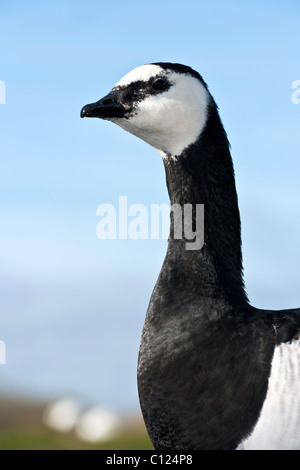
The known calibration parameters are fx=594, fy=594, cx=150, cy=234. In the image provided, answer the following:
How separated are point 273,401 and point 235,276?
1424 mm

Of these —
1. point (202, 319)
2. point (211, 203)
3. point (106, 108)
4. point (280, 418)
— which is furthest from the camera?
point (106, 108)

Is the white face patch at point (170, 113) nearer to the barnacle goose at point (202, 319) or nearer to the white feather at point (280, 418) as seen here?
the barnacle goose at point (202, 319)

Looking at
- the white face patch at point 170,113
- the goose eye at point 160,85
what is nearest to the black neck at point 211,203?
the white face patch at point 170,113

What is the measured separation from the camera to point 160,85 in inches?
261

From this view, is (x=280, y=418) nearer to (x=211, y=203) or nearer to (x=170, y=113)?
(x=211, y=203)

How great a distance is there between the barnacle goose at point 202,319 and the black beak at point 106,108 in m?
0.01

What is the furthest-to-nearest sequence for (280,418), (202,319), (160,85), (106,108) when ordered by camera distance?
(106,108) < (160,85) < (202,319) < (280,418)

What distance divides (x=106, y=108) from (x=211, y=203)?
1636mm

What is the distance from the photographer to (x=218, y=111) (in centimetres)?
669

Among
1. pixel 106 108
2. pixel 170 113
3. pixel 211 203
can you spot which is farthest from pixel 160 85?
pixel 211 203

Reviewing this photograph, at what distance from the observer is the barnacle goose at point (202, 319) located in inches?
223

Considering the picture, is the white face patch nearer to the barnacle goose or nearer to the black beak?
the barnacle goose

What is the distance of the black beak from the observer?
6742mm
